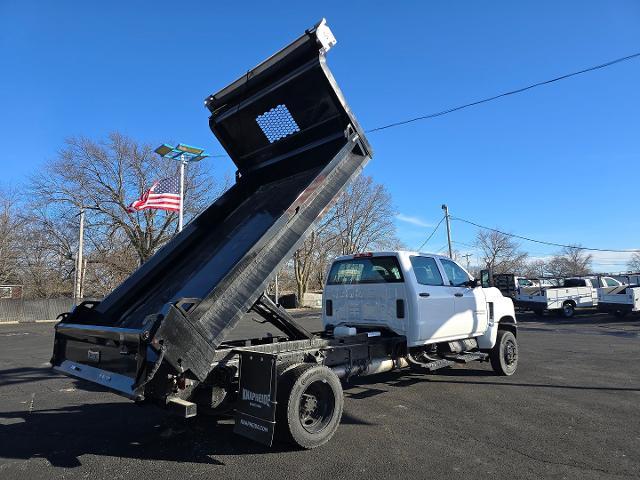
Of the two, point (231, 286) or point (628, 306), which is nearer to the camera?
point (231, 286)

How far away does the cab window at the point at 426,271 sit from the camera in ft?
22.7

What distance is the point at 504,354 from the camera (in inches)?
328

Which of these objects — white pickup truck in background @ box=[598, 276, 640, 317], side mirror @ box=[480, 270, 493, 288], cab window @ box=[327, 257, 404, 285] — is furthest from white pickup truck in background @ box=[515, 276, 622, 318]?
cab window @ box=[327, 257, 404, 285]

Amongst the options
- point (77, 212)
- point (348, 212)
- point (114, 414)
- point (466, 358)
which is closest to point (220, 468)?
point (114, 414)

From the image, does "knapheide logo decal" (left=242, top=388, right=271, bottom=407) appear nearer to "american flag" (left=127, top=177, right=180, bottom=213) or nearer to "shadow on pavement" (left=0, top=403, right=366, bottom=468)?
"shadow on pavement" (left=0, top=403, right=366, bottom=468)

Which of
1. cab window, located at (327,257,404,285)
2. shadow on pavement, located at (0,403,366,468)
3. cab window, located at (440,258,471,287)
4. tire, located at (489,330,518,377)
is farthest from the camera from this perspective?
tire, located at (489,330,518,377)

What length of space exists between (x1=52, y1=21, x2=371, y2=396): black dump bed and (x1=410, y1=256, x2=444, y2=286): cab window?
7.90 ft

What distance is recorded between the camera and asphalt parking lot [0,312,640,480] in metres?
4.12

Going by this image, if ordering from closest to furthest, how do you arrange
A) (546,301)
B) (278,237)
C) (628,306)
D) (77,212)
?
(278,237) → (628,306) → (546,301) → (77,212)

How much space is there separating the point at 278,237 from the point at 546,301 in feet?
75.3

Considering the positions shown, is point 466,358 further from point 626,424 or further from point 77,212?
point 77,212

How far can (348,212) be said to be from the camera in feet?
173

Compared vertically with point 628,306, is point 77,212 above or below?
above

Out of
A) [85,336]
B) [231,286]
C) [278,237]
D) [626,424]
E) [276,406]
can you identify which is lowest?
[626,424]
